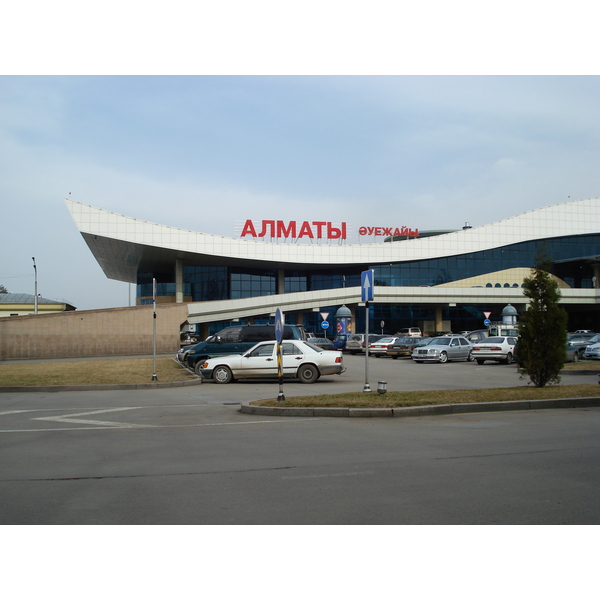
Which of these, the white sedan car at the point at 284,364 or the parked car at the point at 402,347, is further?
the parked car at the point at 402,347

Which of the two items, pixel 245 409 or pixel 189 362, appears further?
pixel 189 362

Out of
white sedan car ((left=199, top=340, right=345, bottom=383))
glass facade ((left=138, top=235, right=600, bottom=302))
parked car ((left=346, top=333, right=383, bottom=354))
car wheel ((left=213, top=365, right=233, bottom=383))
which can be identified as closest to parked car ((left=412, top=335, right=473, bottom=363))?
parked car ((left=346, top=333, right=383, bottom=354))

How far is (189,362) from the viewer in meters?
27.2

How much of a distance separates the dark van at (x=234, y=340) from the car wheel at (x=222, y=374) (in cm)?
405

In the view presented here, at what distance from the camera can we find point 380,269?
6950cm

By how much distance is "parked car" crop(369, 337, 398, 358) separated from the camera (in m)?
40.2

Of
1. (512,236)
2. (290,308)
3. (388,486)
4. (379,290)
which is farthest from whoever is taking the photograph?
(512,236)

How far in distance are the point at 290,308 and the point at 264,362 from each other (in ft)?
130

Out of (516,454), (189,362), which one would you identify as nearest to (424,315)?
(189,362)

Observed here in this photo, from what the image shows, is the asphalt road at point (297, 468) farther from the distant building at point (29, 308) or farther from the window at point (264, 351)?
the distant building at point (29, 308)

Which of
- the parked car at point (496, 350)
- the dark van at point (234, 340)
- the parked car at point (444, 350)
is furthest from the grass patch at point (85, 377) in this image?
the parked car at point (496, 350)

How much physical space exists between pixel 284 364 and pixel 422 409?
9595 mm

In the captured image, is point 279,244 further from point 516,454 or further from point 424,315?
point 516,454

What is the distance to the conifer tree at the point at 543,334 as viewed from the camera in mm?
15797
